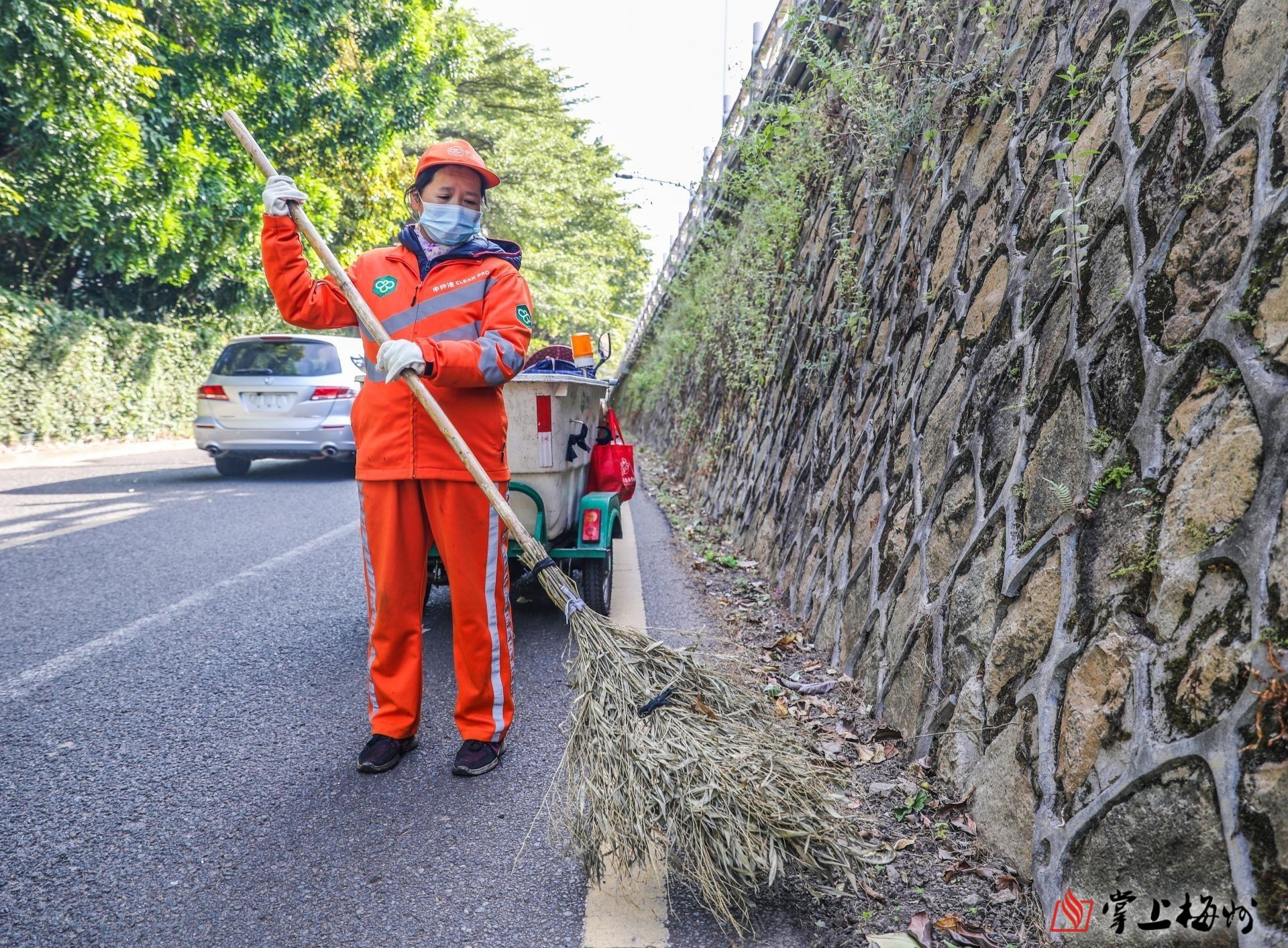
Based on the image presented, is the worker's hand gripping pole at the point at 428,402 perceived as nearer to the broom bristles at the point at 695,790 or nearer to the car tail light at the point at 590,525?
the broom bristles at the point at 695,790

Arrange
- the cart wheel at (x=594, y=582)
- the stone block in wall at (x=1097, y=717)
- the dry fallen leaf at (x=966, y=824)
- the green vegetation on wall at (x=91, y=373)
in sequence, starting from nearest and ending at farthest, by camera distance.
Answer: the stone block in wall at (x=1097, y=717) → the dry fallen leaf at (x=966, y=824) → the cart wheel at (x=594, y=582) → the green vegetation on wall at (x=91, y=373)

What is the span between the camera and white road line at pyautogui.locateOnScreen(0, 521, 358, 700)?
3.66 m

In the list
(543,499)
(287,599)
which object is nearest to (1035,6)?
(543,499)

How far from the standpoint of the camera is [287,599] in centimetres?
509

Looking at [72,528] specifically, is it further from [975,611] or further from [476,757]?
[975,611]

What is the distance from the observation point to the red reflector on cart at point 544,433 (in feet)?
14.4

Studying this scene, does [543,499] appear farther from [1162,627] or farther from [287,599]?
[1162,627]

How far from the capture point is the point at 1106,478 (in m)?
2.16

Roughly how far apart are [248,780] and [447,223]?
2.14 meters

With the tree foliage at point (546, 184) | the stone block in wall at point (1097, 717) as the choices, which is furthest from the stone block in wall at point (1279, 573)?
the tree foliage at point (546, 184)

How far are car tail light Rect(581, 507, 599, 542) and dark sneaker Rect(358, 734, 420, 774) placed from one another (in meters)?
1.73

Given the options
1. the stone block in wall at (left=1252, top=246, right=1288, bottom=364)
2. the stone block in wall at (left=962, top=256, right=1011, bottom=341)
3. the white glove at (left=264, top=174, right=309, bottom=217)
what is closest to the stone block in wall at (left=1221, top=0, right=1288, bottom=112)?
the stone block in wall at (left=1252, top=246, right=1288, bottom=364)

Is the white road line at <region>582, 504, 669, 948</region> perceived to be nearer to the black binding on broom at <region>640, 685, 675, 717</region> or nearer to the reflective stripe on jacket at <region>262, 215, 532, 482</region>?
the black binding on broom at <region>640, 685, 675, 717</region>

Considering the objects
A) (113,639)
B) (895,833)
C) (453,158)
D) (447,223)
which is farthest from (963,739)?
(113,639)
